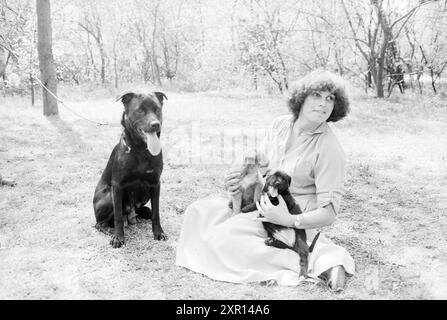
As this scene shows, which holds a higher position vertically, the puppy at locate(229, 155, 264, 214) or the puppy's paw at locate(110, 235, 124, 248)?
the puppy at locate(229, 155, 264, 214)

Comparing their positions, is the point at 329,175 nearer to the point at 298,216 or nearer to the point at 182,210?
the point at 298,216

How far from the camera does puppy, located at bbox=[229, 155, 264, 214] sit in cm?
349

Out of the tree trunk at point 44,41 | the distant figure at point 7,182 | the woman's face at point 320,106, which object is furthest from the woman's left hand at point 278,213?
the tree trunk at point 44,41

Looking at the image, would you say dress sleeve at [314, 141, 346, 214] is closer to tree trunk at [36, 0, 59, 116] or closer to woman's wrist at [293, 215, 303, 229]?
woman's wrist at [293, 215, 303, 229]

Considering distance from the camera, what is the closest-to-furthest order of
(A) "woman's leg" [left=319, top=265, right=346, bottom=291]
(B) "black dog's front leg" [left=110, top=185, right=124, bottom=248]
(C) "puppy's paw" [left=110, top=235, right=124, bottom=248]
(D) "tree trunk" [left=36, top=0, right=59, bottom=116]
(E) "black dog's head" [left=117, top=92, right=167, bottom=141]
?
(A) "woman's leg" [left=319, top=265, right=346, bottom=291]
(E) "black dog's head" [left=117, top=92, right=167, bottom=141]
(B) "black dog's front leg" [left=110, top=185, right=124, bottom=248]
(C) "puppy's paw" [left=110, top=235, right=124, bottom=248]
(D) "tree trunk" [left=36, top=0, right=59, bottom=116]

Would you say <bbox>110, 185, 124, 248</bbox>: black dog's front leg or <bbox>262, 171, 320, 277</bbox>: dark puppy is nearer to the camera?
<bbox>262, 171, 320, 277</bbox>: dark puppy

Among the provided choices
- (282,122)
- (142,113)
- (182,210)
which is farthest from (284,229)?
(182,210)

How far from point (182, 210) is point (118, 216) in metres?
1.21

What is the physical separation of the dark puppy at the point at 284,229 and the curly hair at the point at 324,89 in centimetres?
66

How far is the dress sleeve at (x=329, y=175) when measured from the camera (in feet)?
10.2

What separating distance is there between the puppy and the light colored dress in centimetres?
10

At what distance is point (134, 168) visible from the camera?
3584 mm

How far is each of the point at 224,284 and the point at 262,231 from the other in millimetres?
495

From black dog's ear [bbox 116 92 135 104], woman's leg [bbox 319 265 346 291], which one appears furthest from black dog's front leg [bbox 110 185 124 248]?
woman's leg [bbox 319 265 346 291]
